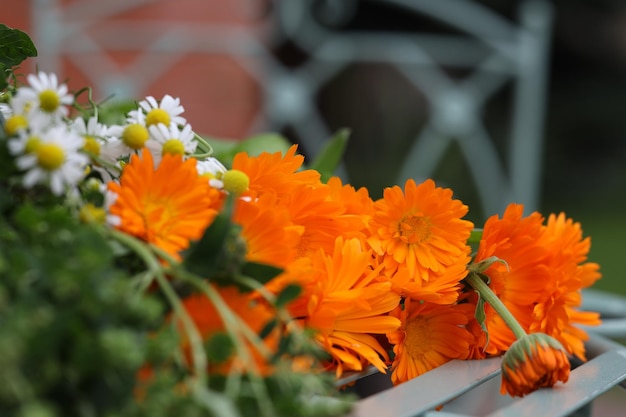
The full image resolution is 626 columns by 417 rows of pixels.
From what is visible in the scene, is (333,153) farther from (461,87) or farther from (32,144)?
(461,87)

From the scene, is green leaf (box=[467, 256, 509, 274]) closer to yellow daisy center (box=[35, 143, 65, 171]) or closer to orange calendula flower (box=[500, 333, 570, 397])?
orange calendula flower (box=[500, 333, 570, 397])

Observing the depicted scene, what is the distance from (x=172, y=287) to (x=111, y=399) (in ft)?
0.26

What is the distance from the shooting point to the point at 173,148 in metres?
0.46

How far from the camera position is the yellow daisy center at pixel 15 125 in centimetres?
39

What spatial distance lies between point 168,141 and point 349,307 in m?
0.14

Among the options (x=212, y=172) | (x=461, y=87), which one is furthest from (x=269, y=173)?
(x=461, y=87)

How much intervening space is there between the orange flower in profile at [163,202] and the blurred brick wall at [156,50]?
2.52m

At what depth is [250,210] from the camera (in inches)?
17.0

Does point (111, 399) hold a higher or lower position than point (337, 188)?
lower

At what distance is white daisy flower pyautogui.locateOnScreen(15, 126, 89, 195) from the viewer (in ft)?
1.24

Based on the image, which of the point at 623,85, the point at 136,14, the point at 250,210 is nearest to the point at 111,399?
the point at 250,210

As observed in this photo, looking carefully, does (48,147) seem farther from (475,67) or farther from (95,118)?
(475,67)

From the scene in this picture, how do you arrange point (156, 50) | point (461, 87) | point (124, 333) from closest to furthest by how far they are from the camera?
point (124, 333) → point (156, 50) → point (461, 87)

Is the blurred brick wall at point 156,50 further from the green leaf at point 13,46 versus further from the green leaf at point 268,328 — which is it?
the green leaf at point 268,328
